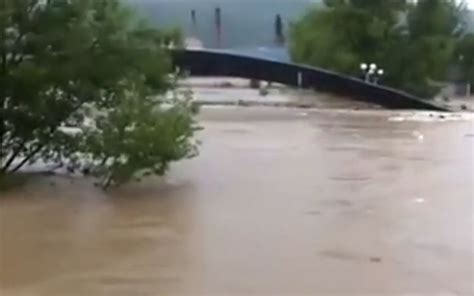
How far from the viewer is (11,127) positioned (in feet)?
39.5

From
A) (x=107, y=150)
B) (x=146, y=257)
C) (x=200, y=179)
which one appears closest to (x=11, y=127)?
(x=107, y=150)

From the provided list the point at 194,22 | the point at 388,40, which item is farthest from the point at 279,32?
the point at 388,40

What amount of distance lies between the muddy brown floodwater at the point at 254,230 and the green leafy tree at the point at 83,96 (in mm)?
403

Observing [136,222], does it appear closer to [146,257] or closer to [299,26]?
[146,257]

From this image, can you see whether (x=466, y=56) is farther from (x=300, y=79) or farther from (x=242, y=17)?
(x=242, y=17)

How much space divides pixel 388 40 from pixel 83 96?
3401 centimetres

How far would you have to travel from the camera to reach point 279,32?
5638cm

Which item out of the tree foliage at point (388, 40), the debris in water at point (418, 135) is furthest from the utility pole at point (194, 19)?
the debris in water at point (418, 135)

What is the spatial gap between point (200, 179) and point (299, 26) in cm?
3582

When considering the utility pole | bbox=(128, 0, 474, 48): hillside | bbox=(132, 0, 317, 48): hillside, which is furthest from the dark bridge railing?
bbox=(132, 0, 317, 48): hillside

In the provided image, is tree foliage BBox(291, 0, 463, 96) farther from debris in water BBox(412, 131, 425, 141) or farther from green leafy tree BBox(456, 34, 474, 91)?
debris in water BBox(412, 131, 425, 141)

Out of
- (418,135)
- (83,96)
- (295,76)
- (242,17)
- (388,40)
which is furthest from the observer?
(242,17)

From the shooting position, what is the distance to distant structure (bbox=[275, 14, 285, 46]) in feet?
182

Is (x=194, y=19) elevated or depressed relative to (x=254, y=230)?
elevated
